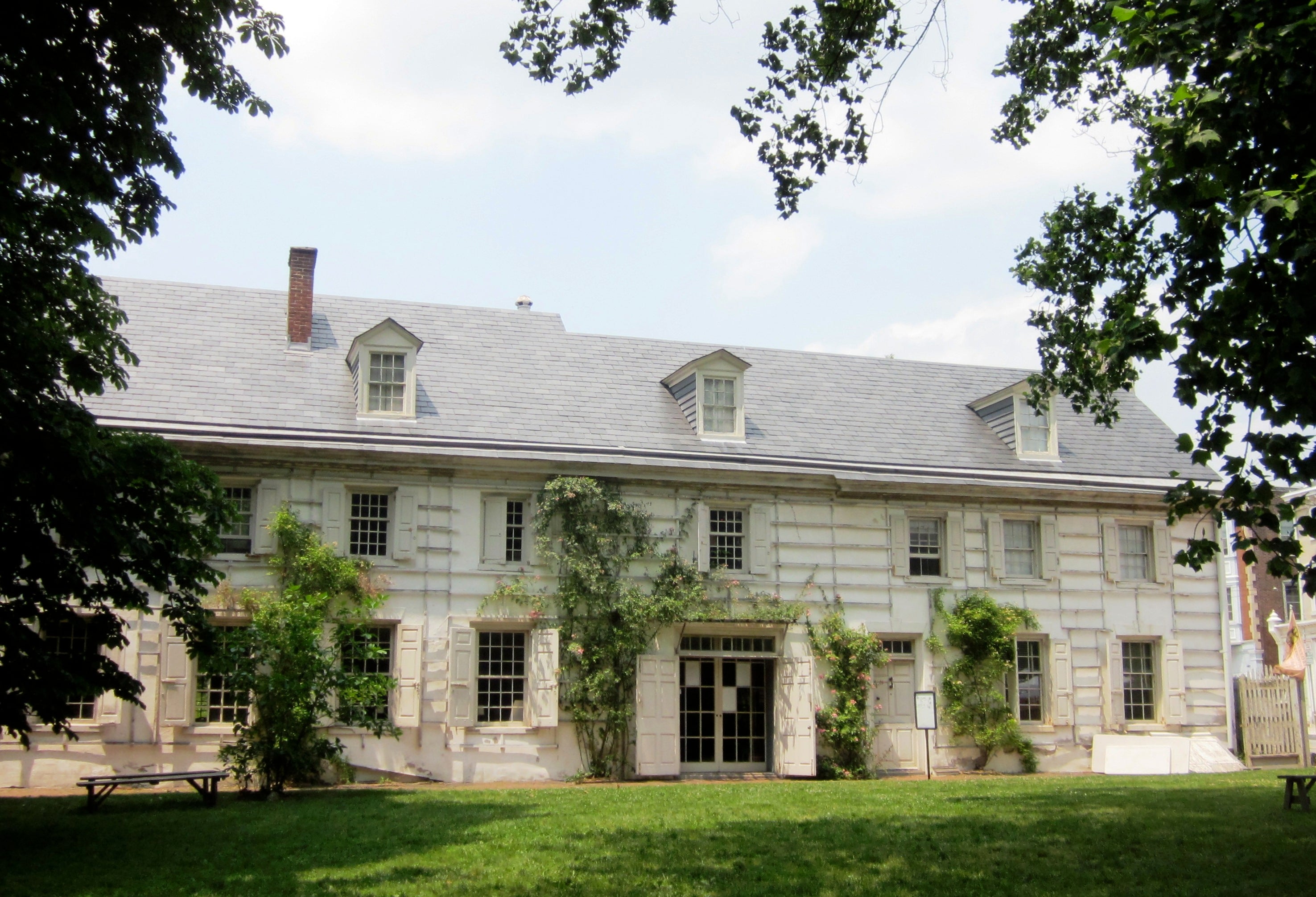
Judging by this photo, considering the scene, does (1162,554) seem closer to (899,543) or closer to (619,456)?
(899,543)

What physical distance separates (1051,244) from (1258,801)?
6.88 metres

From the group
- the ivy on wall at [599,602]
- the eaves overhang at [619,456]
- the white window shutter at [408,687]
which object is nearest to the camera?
the white window shutter at [408,687]

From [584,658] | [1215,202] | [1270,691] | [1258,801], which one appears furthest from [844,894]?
[1270,691]

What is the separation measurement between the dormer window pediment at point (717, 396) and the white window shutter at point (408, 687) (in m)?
6.45

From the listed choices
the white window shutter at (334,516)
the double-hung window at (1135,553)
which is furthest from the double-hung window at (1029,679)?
the white window shutter at (334,516)

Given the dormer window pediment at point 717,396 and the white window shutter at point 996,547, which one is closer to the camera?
the white window shutter at point 996,547

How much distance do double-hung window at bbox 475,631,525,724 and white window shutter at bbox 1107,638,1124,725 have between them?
10.7 meters

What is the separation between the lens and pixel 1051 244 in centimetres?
1443

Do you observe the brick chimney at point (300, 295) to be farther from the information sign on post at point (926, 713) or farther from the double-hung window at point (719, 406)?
the information sign on post at point (926, 713)

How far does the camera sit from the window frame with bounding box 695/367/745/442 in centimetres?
2280

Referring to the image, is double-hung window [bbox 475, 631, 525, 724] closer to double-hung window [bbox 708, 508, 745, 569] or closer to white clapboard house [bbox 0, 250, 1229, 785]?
white clapboard house [bbox 0, 250, 1229, 785]

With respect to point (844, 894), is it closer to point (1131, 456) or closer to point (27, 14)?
point (27, 14)

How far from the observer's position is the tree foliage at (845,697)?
21328 millimetres

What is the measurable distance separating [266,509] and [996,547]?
1263 cm
